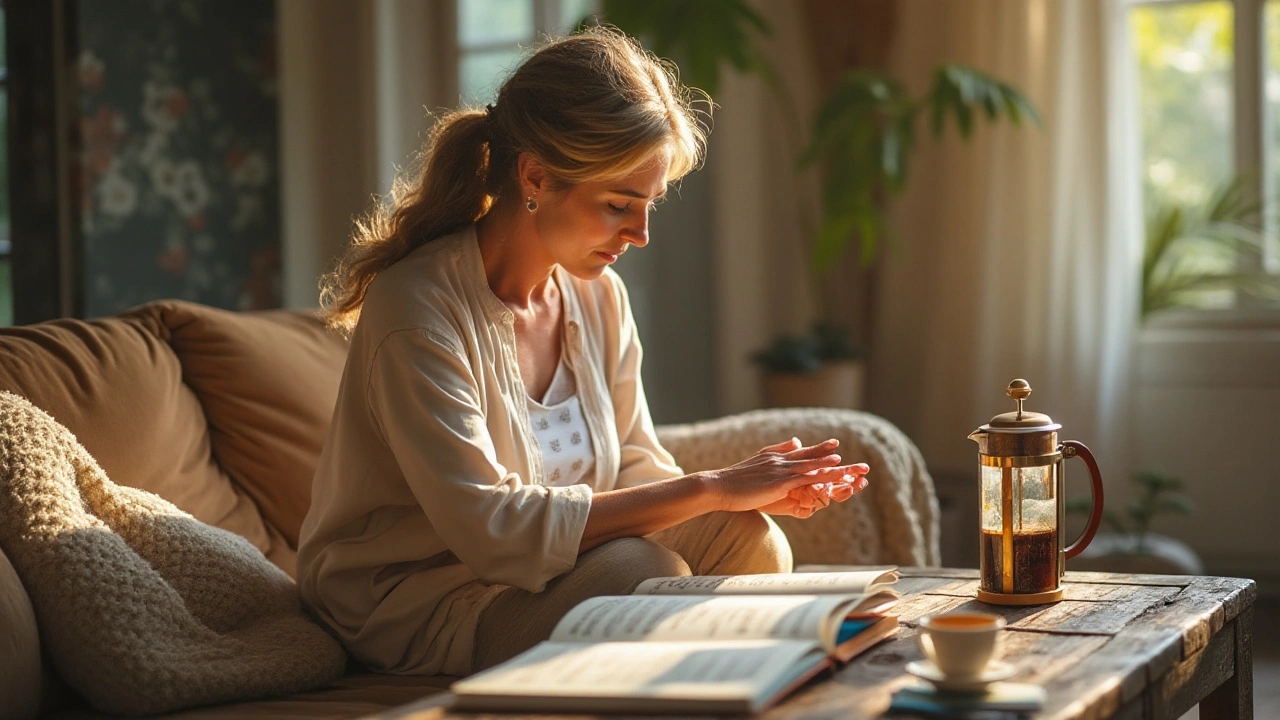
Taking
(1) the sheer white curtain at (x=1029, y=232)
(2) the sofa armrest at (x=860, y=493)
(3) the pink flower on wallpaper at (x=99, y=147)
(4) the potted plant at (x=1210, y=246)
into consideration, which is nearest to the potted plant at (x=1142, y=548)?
(1) the sheer white curtain at (x=1029, y=232)

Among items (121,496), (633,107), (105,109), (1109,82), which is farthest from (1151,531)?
(105,109)

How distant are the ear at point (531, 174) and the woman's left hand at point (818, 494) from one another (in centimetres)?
49

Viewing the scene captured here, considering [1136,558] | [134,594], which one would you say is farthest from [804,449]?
[1136,558]

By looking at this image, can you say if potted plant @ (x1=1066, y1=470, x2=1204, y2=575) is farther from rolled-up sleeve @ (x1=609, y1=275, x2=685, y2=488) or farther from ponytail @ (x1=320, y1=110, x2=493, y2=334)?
ponytail @ (x1=320, y1=110, x2=493, y2=334)

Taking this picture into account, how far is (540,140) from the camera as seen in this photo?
1.62 meters

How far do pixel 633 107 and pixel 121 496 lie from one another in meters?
0.77

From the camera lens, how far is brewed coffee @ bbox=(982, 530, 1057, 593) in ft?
4.86

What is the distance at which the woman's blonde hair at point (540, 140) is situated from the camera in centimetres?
160

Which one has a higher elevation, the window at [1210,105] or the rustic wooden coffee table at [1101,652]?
the window at [1210,105]

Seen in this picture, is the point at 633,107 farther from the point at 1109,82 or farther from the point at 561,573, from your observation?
the point at 1109,82

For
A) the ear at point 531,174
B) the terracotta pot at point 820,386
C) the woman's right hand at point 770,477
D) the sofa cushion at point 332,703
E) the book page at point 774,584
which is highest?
the ear at point 531,174

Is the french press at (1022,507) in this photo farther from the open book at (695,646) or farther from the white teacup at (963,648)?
the white teacup at (963,648)

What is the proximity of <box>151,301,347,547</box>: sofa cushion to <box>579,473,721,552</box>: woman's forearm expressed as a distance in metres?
0.63

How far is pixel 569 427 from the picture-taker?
1.76m
